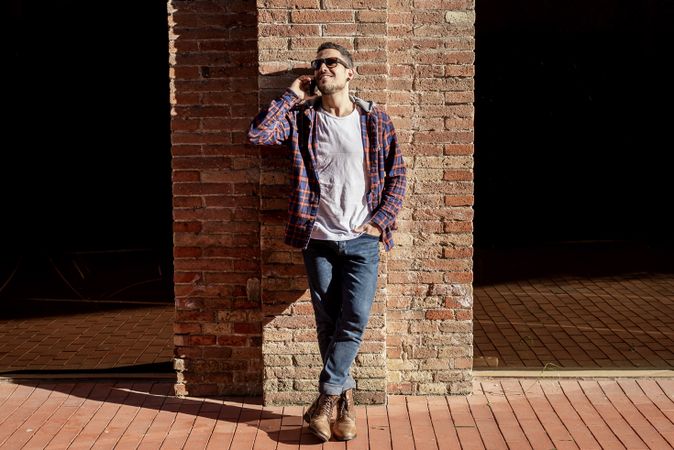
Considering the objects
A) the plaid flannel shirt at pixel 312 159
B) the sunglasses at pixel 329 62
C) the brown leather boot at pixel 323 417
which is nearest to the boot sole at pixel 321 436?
the brown leather boot at pixel 323 417

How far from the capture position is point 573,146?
33.6 ft

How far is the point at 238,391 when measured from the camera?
17.6 ft

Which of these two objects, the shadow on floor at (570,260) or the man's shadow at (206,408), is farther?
the shadow on floor at (570,260)

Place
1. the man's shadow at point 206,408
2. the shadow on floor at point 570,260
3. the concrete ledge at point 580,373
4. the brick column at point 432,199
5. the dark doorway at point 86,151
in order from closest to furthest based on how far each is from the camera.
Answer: the man's shadow at point 206,408, the brick column at point 432,199, the concrete ledge at point 580,373, the dark doorway at point 86,151, the shadow on floor at point 570,260

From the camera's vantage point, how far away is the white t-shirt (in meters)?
4.60

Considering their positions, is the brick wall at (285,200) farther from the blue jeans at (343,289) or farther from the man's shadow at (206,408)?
the blue jeans at (343,289)

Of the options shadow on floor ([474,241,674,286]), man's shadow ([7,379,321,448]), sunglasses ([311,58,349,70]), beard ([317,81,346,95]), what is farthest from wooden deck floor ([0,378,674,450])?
shadow on floor ([474,241,674,286])

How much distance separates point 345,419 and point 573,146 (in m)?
6.56

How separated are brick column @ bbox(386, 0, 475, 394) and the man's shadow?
80 cm

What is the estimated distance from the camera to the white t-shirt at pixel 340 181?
4.60 meters

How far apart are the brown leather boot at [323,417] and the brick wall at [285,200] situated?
0.50 metres

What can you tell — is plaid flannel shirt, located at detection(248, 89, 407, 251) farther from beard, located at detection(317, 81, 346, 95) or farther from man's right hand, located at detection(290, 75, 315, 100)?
beard, located at detection(317, 81, 346, 95)

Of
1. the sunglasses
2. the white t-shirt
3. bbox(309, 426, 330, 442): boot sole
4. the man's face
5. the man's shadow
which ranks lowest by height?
the man's shadow

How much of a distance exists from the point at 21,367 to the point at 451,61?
3.67 m
